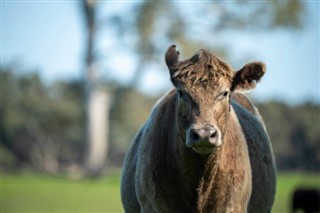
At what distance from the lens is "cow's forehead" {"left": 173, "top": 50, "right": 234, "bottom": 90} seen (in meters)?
Result: 5.59

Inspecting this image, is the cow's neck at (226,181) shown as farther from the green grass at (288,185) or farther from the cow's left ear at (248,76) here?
the green grass at (288,185)

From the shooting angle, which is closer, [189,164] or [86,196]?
[189,164]

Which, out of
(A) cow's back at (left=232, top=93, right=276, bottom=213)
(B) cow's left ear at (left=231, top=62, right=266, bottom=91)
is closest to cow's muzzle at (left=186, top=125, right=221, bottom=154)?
(B) cow's left ear at (left=231, top=62, right=266, bottom=91)

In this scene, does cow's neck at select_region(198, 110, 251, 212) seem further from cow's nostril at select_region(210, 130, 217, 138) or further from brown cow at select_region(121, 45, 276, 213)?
cow's nostril at select_region(210, 130, 217, 138)

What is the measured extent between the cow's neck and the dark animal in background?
555 inches

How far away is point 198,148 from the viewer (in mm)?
5301

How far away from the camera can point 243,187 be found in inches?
240

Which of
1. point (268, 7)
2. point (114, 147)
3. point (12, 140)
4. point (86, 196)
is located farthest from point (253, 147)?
point (114, 147)

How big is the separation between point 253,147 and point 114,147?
214ft

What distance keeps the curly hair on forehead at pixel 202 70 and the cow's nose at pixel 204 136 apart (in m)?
0.56

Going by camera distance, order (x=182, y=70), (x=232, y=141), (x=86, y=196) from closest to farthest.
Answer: (x=182, y=70), (x=232, y=141), (x=86, y=196)

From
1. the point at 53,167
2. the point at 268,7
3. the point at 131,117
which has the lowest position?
the point at 53,167

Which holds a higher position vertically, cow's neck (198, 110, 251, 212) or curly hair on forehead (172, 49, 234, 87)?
curly hair on forehead (172, 49, 234, 87)

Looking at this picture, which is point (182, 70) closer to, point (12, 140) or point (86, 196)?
point (86, 196)
